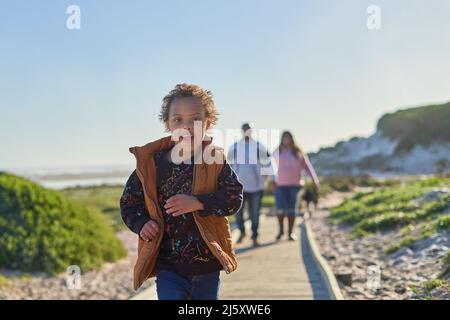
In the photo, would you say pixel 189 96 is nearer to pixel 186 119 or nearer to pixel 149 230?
pixel 186 119

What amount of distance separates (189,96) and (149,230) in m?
0.72

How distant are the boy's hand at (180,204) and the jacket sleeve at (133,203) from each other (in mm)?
168

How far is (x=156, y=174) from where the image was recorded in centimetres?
307

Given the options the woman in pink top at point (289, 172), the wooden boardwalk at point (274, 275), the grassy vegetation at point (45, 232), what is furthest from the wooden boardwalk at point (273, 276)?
the grassy vegetation at point (45, 232)

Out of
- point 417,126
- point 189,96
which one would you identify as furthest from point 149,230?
point 417,126

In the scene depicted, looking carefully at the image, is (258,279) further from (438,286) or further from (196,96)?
(196,96)

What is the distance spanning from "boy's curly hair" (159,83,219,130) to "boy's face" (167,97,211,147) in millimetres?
29

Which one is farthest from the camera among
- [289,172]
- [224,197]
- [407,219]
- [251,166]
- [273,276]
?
[407,219]

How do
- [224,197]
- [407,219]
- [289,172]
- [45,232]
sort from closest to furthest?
[224,197], [289,172], [407,219], [45,232]

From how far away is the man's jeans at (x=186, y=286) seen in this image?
3018 mm

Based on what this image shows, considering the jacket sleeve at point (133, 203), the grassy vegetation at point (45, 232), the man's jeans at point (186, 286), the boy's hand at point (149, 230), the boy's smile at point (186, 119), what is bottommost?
the grassy vegetation at point (45, 232)

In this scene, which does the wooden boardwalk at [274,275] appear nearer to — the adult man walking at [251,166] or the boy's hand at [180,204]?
the adult man walking at [251,166]

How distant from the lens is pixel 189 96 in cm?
304
